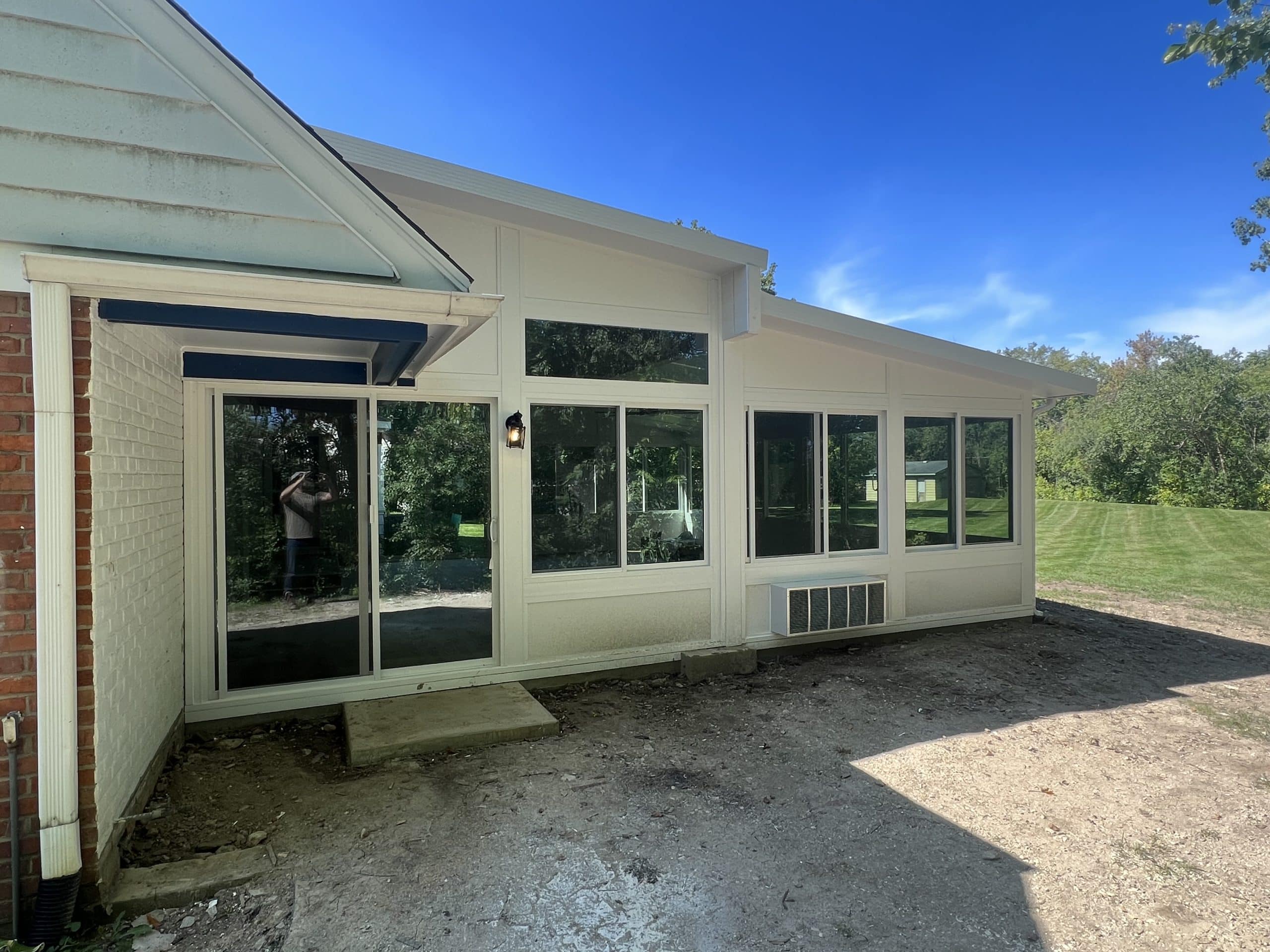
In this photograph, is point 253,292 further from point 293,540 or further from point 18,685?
point 293,540

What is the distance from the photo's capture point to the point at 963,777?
146 inches

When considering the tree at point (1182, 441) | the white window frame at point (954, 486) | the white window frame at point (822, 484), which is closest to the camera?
the white window frame at point (822, 484)

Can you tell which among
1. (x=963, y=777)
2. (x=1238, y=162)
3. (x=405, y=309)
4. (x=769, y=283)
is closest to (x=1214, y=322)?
(x=1238, y=162)

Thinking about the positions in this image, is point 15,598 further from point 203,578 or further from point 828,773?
point 828,773

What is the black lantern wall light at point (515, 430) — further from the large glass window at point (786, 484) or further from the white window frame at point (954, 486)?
the white window frame at point (954, 486)

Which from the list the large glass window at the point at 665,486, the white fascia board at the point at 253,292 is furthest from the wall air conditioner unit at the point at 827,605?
the white fascia board at the point at 253,292

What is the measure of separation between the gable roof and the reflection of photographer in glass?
90.2 inches

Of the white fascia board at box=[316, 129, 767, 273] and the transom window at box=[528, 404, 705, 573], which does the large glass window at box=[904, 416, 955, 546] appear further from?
the white fascia board at box=[316, 129, 767, 273]

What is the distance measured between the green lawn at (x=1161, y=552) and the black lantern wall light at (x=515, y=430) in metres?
9.18

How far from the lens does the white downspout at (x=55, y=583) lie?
2223 millimetres

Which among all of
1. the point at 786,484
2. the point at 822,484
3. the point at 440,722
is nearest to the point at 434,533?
the point at 440,722

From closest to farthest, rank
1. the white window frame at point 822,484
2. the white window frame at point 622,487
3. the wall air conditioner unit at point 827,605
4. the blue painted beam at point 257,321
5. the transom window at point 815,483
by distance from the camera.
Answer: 1. the blue painted beam at point 257,321
2. the white window frame at point 622,487
3. the wall air conditioner unit at point 827,605
4. the white window frame at point 822,484
5. the transom window at point 815,483

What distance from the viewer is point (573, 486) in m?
5.24

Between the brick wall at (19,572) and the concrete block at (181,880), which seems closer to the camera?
the brick wall at (19,572)
